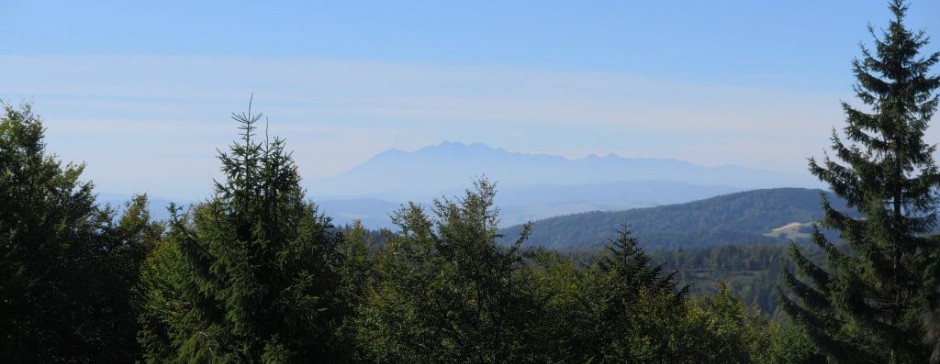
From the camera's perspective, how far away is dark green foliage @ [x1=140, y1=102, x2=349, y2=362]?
14391 millimetres

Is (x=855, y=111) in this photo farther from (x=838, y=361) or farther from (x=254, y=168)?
(x=254, y=168)

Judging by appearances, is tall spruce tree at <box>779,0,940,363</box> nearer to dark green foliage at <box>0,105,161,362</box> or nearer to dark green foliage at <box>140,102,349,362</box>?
dark green foliage at <box>140,102,349,362</box>

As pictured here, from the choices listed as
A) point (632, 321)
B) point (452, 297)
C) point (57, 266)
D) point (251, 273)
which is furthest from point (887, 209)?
point (57, 266)

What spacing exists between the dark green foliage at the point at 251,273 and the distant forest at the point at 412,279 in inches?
1.5

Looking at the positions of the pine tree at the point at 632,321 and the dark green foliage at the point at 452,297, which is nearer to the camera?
the dark green foliage at the point at 452,297

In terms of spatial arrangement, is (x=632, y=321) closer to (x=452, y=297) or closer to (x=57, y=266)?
(x=452, y=297)

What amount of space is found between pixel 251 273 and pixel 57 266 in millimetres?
15384

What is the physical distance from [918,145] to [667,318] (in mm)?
10169

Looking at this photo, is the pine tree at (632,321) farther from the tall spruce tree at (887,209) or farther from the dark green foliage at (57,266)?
the dark green foliage at (57,266)

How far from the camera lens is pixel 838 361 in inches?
858

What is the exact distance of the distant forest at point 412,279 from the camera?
14898 mm

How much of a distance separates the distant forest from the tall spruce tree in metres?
0.05

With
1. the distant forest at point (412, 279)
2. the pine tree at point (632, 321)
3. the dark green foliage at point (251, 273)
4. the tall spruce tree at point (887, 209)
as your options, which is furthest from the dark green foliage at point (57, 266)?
the tall spruce tree at point (887, 209)

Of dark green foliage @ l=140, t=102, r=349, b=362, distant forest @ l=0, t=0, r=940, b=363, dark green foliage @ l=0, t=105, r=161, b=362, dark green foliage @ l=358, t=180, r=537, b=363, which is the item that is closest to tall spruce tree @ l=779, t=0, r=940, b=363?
distant forest @ l=0, t=0, r=940, b=363
